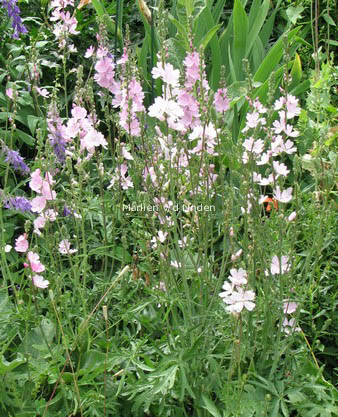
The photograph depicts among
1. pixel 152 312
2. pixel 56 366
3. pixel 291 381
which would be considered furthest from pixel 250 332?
pixel 56 366

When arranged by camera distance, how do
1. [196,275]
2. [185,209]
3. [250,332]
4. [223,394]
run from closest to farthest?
[223,394], [250,332], [196,275], [185,209]

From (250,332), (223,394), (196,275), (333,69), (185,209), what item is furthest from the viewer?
(333,69)

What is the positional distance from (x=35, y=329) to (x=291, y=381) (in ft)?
2.75

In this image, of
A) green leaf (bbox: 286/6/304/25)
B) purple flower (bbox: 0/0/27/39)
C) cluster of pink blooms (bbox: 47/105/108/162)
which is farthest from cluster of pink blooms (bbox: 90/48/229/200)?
green leaf (bbox: 286/6/304/25)

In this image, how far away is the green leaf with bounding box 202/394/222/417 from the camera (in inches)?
70.1

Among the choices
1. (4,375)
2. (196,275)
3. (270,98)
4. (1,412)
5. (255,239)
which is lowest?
(1,412)

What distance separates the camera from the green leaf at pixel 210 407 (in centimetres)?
178

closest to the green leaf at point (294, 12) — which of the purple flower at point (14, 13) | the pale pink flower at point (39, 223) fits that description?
the purple flower at point (14, 13)

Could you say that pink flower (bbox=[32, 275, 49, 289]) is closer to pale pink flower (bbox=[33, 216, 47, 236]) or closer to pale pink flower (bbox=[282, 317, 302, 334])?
pale pink flower (bbox=[33, 216, 47, 236])

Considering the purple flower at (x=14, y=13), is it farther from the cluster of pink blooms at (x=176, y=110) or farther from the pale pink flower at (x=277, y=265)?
the pale pink flower at (x=277, y=265)

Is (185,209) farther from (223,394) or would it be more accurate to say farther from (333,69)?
(333,69)

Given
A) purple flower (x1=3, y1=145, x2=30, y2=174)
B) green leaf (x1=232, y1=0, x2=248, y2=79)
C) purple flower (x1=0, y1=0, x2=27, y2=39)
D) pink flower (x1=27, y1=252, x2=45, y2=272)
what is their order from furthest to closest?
1. green leaf (x1=232, y1=0, x2=248, y2=79)
2. purple flower (x1=0, y1=0, x2=27, y2=39)
3. purple flower (x1=3, y1=145, x2=30, y2=174)
4. pink flower (x1=27, y1=252, x2=45, y2=272)

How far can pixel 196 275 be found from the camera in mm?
2176

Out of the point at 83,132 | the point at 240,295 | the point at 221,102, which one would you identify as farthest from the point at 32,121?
the point at 240,295
